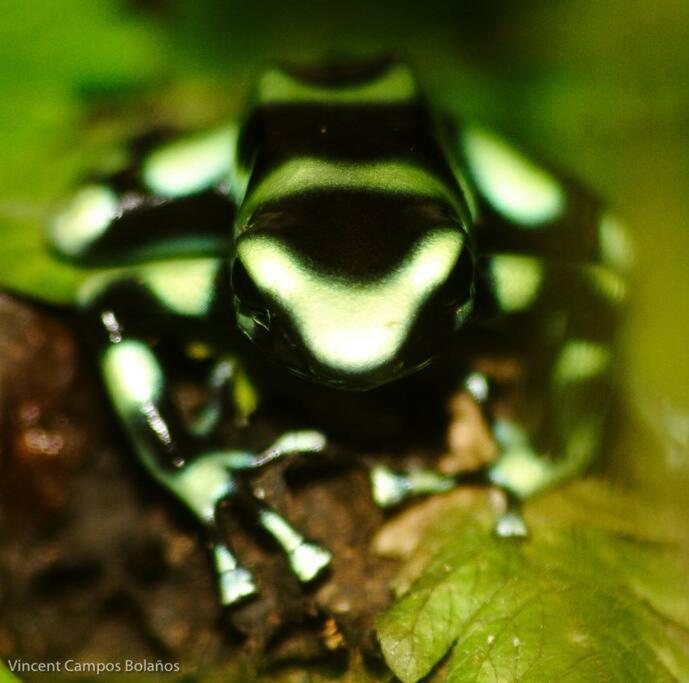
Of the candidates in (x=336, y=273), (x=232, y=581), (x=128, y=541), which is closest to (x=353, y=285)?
(x=336, y=273)

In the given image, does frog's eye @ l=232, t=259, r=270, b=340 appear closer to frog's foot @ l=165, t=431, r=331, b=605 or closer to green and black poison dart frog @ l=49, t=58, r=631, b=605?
green and black poison dart frog @ l=49, t=58, r=631, b=605

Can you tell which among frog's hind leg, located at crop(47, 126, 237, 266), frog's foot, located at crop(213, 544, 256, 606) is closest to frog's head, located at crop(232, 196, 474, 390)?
frog's foot, located at crop(213, 544, 256, 606)

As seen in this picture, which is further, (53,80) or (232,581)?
(53,80)

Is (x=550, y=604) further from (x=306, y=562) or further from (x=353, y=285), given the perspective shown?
(x=353, y=285)

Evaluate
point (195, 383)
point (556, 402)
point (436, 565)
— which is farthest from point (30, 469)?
point (556, 402)

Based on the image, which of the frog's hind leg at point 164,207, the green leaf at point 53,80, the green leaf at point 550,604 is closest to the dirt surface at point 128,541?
the green leaf at point 550,604

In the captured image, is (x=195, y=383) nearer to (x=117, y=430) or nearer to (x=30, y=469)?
(x=117, y=430)

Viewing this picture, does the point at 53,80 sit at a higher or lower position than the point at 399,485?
higher

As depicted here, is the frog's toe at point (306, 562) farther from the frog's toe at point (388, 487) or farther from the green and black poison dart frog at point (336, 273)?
the frog's toe at point (388, 487)
